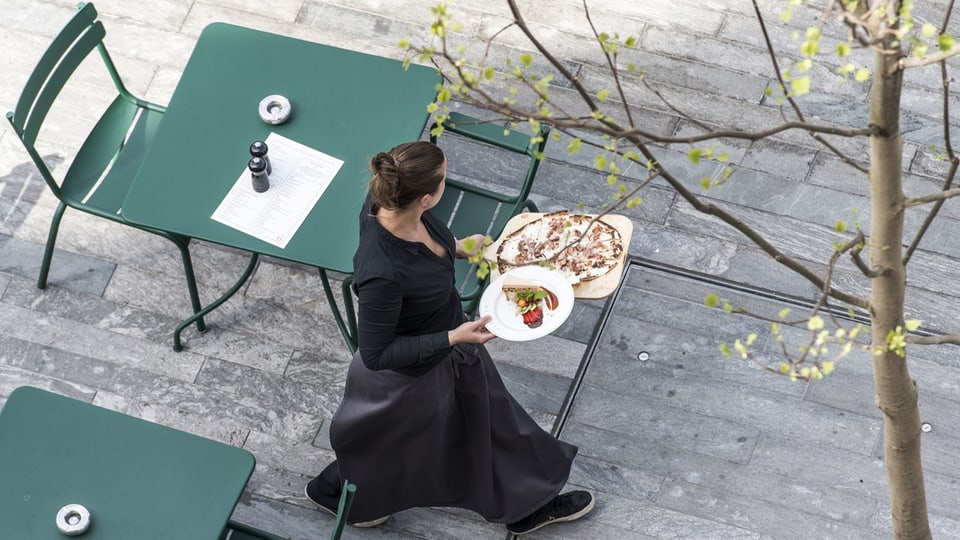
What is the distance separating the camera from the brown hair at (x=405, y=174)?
2996 millimetres

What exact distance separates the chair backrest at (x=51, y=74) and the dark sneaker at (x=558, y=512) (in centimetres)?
197

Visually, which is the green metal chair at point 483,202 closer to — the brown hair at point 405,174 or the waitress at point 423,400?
the waitress at point 423,400

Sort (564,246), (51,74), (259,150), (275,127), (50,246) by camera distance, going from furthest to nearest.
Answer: (50,246)
(51,74)
(275,127)
(259,150)
(564,246)

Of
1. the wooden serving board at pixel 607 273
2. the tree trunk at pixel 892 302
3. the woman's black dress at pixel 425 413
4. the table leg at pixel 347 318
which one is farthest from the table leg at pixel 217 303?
the tree trunk at pixel 892 302

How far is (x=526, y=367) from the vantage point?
4.29 metres

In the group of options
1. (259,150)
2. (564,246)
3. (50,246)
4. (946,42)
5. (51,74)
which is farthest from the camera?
(50,246)

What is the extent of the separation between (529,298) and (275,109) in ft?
3.66

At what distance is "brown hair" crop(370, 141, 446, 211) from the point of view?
3.00m

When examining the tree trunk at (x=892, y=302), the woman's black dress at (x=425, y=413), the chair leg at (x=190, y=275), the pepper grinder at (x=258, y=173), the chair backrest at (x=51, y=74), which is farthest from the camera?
the chair leg at (x=190, y=275)

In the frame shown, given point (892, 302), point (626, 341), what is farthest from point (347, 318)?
point (892, 302)

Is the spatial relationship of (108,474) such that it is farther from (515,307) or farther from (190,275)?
(515,307)

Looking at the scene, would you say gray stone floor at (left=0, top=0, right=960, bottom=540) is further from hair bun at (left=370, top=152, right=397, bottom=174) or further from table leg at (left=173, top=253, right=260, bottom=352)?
hair bun at (left=370, top=152, right=397, bottom=174)

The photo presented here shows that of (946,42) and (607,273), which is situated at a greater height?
(946,42)

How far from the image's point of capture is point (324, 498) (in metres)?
3.91
